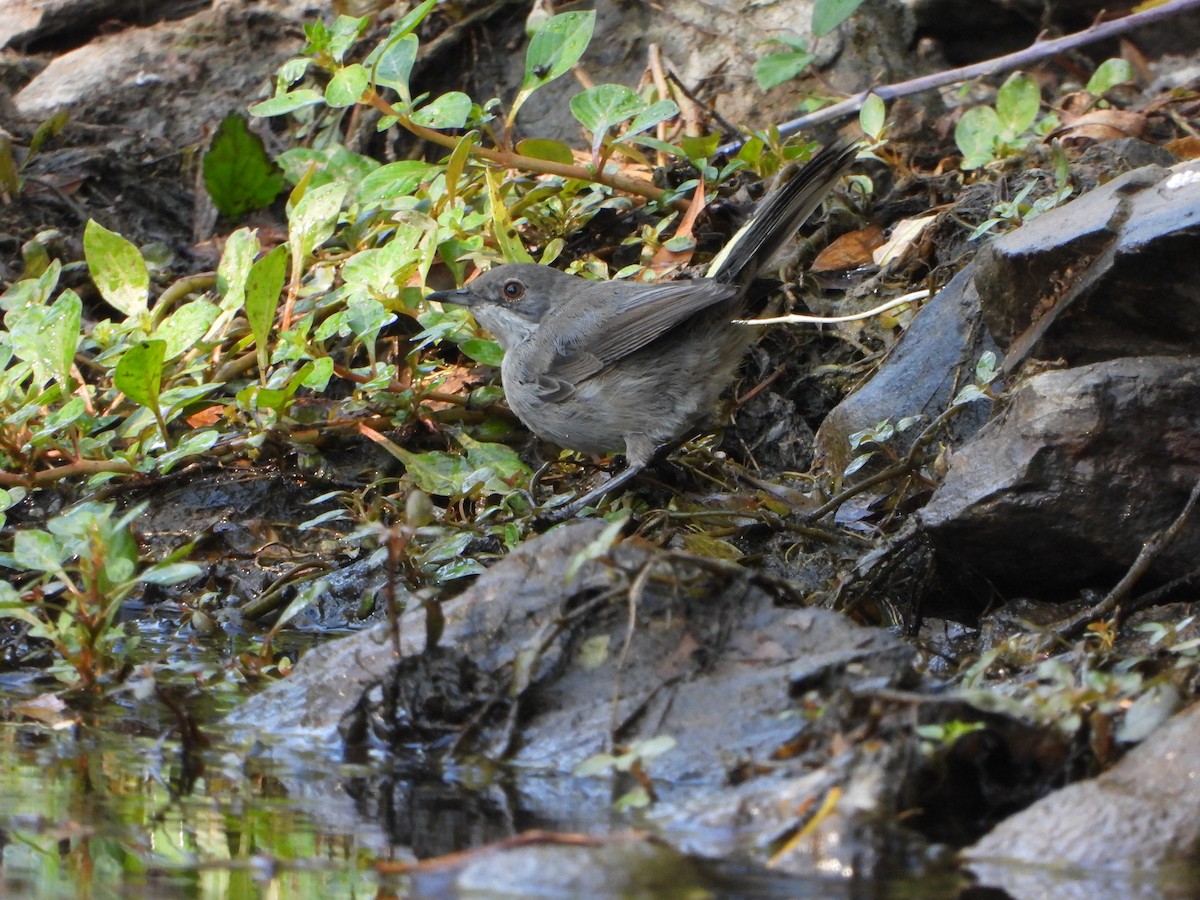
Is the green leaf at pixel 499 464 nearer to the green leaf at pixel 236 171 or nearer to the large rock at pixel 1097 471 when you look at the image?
the large rock at pixel 1097 471

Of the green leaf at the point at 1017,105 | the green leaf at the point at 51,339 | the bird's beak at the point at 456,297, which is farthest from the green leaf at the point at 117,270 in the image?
the green leaf at the point at 1017,105

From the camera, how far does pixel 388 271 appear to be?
20.1 feet

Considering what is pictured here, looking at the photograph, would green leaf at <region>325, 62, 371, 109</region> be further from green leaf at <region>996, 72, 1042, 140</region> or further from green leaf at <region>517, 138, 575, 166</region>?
green leaf at <region>996, 72, 1042, 140</region>

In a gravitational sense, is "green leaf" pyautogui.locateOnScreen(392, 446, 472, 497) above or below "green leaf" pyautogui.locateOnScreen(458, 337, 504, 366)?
below

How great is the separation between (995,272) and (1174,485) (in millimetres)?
989

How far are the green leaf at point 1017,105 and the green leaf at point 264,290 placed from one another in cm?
341

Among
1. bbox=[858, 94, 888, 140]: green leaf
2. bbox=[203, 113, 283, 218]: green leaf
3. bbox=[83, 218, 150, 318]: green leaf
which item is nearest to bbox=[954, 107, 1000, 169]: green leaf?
bbox=[858, 94, 888, 140]: green leaf

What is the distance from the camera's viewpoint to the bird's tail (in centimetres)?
570

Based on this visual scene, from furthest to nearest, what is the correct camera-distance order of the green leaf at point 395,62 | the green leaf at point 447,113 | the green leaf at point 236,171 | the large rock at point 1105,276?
the green leaf at point 236,171
the green leaf at point 395,62
the green leaf at point 447,113
the large rock at point 1105,276

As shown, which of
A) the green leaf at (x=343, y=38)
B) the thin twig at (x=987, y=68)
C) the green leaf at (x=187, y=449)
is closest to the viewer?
the green leaf at (x=187, y=449)

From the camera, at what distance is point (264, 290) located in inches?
224

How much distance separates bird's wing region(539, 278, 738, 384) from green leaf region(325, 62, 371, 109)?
1191mm

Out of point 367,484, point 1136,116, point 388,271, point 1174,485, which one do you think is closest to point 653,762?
point 1174,485

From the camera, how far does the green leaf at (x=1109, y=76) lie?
280 inches
